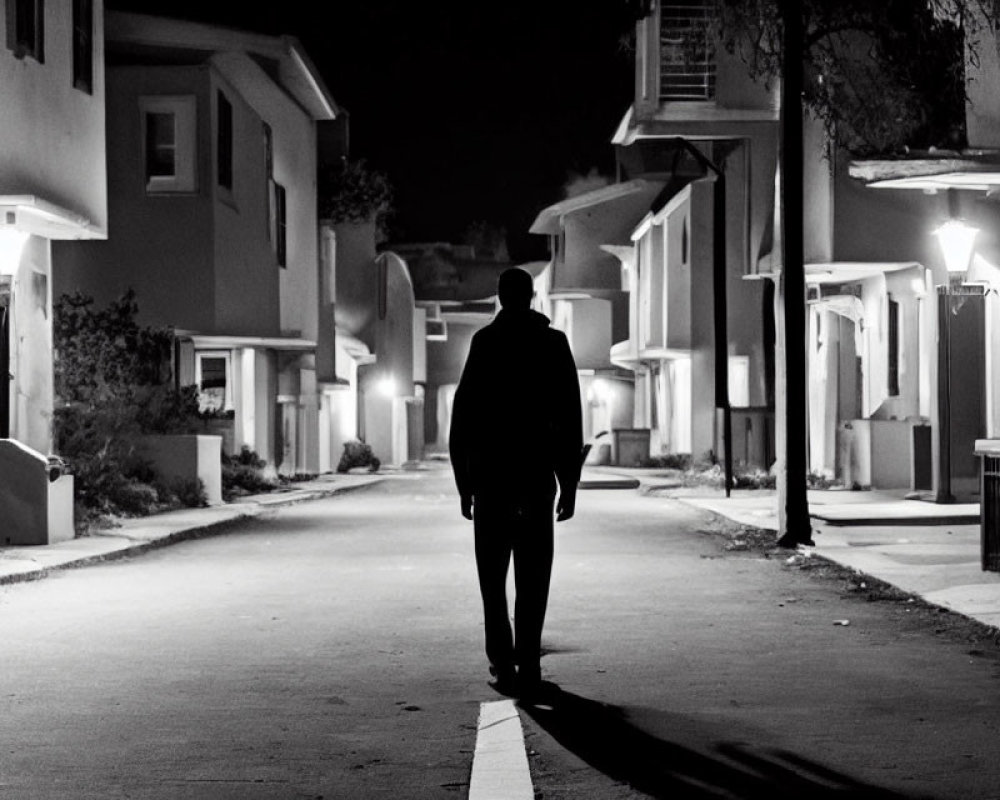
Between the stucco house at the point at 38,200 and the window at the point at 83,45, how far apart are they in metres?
0.01

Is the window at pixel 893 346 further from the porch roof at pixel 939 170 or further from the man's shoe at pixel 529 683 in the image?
the man's shoe at pixel 529 683

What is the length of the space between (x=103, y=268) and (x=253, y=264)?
4052 millimetres

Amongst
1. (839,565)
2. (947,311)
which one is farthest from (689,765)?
(947,311)

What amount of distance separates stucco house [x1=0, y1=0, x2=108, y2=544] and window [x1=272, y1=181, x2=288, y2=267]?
1617 centimetres

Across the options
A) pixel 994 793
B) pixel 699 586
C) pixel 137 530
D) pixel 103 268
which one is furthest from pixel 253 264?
pixel 994 793

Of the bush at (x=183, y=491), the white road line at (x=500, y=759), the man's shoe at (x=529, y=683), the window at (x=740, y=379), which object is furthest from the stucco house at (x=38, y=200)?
the window at (x=740, y=379)

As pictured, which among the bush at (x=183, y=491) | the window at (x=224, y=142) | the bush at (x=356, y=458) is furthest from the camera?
the bush at (x=356, y=458)

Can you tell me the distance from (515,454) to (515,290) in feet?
2.75

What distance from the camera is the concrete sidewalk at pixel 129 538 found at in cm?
1581

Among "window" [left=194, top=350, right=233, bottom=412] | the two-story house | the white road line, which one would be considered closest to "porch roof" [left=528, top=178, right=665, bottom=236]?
the two-story house

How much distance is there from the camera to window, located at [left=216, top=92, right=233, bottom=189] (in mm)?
32875

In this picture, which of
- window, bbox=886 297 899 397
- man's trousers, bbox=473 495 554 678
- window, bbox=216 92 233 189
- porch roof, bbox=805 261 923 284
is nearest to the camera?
man's trousers, bbox=473 495 554 678

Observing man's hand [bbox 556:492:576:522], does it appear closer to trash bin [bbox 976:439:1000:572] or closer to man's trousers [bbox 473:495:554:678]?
man's trousers [bbox 473:495:554:678]

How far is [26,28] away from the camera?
19828mm
